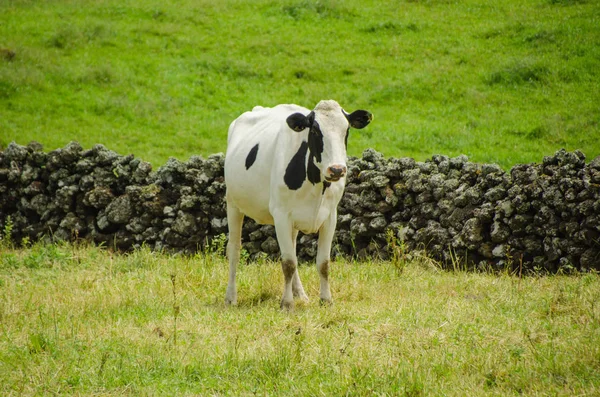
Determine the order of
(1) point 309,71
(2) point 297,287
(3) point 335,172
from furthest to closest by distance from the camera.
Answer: (1) point 309,71 < (2) point 297,287 < (3) point 335,172

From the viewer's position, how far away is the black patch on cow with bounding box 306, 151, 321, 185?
7539 mm

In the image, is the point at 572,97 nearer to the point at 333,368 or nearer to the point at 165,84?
the point at 165,84

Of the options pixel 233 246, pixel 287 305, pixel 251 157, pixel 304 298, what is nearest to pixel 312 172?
pixel 251 157

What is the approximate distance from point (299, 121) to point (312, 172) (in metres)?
0.55

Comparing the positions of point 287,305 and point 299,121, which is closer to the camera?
point 299,121

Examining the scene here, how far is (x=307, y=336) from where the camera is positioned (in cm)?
640

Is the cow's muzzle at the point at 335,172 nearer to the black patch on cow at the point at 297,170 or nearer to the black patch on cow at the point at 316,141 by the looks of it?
the black patch on cow at the point at 316,141

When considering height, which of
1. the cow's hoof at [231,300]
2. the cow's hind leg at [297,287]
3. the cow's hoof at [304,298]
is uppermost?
the cow's hind leg at [297,287]

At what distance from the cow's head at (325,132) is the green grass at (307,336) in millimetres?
1525

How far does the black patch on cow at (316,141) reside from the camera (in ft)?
24.0

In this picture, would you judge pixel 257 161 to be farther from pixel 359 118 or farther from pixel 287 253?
pixel 359 118

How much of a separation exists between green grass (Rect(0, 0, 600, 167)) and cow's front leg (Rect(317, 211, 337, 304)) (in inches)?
312

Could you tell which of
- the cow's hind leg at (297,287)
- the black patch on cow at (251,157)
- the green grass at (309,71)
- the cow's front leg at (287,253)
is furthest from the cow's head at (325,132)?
the green grass at (309,71)

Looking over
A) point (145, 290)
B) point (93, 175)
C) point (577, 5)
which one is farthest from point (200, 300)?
point (577, 5)
